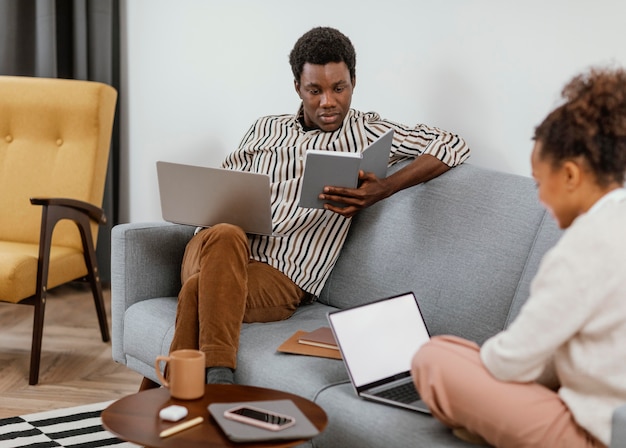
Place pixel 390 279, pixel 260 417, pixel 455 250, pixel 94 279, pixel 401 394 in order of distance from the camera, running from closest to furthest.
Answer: pixel 260 417 → pixel 401 394 → pixel 455 250 → pixel 390 279 → pixel 94 279

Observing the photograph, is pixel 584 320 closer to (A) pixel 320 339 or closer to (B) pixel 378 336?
(B) pixel 378 336

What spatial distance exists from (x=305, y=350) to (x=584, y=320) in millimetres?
849

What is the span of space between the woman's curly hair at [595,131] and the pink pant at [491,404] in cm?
38

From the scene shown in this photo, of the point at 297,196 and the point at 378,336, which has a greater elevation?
the point at 297,196

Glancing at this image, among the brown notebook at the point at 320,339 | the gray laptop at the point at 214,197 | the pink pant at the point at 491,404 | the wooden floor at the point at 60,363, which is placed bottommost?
the wooden floor at the point at 60,363

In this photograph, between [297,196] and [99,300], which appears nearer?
[297,196]

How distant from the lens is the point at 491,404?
156 cm

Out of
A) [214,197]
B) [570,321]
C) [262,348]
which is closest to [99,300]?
[214,197]

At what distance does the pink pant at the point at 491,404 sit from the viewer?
60.7 inches

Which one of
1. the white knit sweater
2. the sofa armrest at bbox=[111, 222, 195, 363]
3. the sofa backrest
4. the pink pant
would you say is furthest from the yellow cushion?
the white knit sweater

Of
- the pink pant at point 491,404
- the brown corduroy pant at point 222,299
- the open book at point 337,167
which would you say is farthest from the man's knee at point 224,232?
the pink pant at point 491,404

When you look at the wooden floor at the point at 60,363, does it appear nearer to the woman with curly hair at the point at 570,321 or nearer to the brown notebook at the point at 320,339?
the brown notebook at the point at 320,339

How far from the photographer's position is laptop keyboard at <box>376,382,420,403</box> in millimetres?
1857

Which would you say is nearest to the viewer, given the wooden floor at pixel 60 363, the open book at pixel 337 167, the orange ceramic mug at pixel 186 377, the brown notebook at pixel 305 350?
the orange ceramic mug at pixel 186 377
